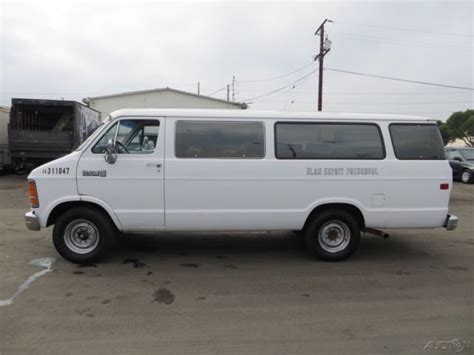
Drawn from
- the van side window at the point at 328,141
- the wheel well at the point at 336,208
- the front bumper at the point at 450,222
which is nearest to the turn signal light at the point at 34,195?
the van side window at the point at 328,141

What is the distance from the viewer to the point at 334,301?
4.46 m

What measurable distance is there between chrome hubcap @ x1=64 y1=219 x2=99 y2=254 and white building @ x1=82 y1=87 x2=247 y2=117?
2204 cm

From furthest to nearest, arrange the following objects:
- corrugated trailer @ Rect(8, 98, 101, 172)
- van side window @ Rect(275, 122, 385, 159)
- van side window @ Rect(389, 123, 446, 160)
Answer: corrugated trailer @ Rect(8, 98, 101, 172) → van side window @ Rect(389, 123, 446, 160) → van side window @ Rect(275, 122, 385, 159)

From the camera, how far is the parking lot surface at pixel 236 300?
3533mm

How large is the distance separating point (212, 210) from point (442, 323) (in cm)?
304

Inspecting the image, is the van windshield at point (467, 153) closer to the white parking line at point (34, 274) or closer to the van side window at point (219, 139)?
the van side window at point (219, 139)

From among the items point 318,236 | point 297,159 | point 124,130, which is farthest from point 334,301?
point 124,130

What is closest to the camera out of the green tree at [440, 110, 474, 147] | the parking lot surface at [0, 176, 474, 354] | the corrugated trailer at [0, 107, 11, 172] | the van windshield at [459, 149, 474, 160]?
the parking lot surface at [0, 176, 474, 354]

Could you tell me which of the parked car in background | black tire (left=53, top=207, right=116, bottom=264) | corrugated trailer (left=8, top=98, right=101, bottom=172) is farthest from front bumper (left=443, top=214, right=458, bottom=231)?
the parked car in background

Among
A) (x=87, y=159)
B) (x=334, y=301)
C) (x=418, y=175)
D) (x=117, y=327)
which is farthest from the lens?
(x=418, y=175)

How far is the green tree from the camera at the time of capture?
185 feet

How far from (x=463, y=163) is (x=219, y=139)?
16.9m

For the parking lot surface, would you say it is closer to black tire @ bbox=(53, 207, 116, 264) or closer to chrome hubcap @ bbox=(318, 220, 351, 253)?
black tire @ bbox=(53, 207, 116, 264)

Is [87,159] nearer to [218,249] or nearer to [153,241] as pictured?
[153,241]
